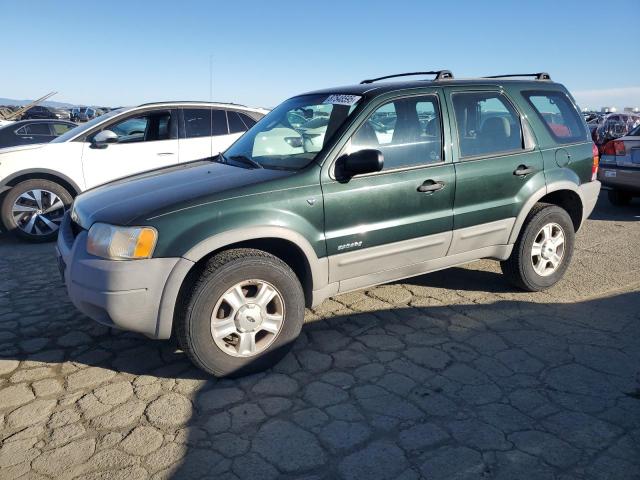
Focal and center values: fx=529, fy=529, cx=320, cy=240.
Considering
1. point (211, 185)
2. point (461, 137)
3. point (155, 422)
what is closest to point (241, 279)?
point (211, 185)

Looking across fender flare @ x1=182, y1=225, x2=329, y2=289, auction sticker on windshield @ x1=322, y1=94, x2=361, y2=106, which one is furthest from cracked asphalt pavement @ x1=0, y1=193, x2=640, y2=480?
auction sticker on windshield @ x1=322, y1=94, x2=361, y2=106

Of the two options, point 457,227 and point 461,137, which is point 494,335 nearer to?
point 457,227

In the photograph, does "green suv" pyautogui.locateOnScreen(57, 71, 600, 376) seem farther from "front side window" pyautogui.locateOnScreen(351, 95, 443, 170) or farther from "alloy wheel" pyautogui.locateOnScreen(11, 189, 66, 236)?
"alloy wheel" pyautogui.locateOnScreen(11, 189, 66, 236)

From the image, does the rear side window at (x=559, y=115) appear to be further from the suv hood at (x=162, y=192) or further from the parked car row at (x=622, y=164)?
the parked car row at (x=622, y=164)

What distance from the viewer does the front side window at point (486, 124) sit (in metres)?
4.13

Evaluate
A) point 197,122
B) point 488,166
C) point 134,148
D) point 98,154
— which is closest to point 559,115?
point 488,166

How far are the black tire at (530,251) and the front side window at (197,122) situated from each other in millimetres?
4622

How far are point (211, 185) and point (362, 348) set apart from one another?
1.52 meters

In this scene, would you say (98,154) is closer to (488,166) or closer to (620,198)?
(488,166)

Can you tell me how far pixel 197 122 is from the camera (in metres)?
7.43

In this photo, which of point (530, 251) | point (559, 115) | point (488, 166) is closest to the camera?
point (488, 166)

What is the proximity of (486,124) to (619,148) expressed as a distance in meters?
4.95

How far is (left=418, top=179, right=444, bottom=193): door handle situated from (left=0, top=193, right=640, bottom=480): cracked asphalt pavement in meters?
1.04

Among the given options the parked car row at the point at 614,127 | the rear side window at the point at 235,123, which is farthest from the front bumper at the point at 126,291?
the parked car row at the point at 614,127
